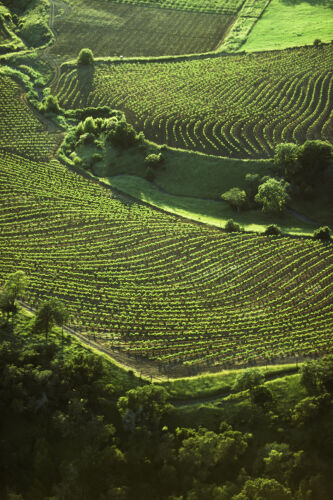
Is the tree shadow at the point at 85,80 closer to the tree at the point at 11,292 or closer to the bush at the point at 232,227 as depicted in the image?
the bush at the point at 232,227

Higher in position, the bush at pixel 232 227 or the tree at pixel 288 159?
the tree at pixel 288 159

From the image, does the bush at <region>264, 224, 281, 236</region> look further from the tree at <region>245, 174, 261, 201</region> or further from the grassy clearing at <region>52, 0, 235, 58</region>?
the grassy clearing at <region>52, 0, 235, 58</region>

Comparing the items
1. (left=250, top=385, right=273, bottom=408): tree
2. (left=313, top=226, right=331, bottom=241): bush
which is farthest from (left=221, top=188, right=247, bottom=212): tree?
(left=250, top=385, right=273, bottom=408): tree

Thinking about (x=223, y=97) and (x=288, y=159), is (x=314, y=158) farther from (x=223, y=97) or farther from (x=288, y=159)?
(x=223, y=97)

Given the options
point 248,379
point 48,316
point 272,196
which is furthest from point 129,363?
point 272,196

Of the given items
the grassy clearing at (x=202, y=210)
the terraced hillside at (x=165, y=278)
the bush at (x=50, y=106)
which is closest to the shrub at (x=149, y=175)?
the grassy clearing at (x=202, y=210)

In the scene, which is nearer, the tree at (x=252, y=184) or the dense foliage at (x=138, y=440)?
the dense foliage at (x=138, y=440)
